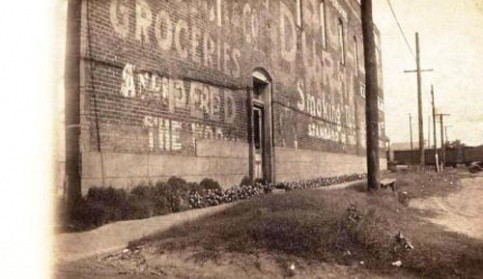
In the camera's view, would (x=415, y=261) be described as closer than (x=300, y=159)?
Yes

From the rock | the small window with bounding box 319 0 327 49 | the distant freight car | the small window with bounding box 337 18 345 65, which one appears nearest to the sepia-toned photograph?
the rock

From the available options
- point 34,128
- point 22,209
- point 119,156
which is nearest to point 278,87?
point 119,156

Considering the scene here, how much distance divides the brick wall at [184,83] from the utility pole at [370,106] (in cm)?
339

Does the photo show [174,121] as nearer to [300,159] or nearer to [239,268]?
[239,268]

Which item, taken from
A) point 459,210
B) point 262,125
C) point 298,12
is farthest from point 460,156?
point 459,210

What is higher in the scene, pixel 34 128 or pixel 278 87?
pixel 278 87

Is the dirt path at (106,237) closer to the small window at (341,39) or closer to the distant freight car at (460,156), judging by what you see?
the small window at (341,39)

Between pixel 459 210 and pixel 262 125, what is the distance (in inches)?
253

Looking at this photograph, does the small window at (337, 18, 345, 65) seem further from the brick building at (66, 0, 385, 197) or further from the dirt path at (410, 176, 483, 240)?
the dirt path at (410, 176, 483, 240)

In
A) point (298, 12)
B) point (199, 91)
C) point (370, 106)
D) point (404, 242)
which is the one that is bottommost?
point (404, 242)

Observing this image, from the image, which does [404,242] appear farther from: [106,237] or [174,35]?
[174,35]

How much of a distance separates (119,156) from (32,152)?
2381 mm

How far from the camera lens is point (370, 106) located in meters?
14.3

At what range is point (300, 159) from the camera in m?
19.4
